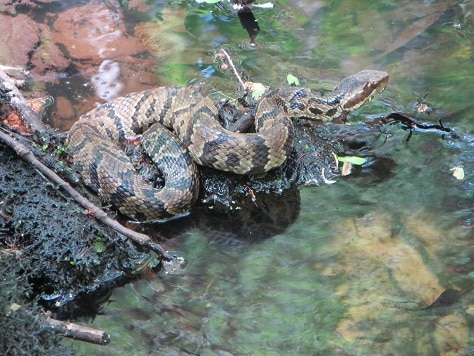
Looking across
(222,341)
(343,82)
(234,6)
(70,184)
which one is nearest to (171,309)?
(222,341)

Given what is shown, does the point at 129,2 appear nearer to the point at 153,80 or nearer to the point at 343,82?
the point at 153,80

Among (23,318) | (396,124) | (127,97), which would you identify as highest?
A: (23,318)

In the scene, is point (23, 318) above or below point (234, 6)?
above

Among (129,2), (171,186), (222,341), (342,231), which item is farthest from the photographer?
(129,2)

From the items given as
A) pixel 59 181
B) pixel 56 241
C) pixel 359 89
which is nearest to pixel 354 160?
pixel 359 89

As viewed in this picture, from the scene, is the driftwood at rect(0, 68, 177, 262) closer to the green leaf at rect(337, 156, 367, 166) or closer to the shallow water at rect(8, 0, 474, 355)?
the shallow water at rect(8, 0, 474, 355)

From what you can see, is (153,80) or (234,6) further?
(234,6)
